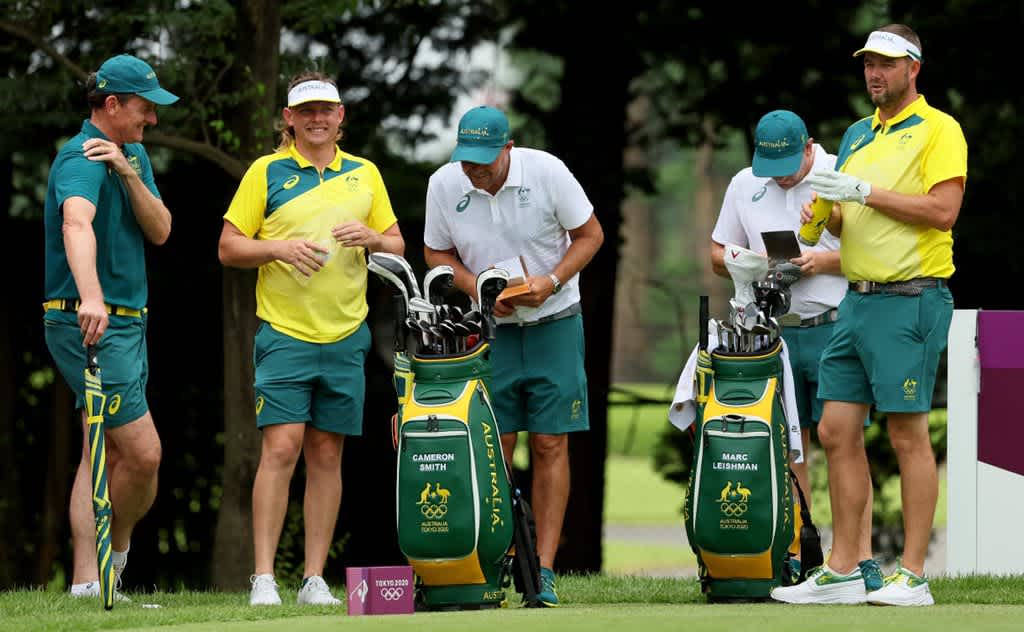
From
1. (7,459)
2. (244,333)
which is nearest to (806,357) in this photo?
(244,333)

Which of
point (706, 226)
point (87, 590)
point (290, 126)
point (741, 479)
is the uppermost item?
point (706, 226)

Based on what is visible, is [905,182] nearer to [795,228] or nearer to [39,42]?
[795,228]

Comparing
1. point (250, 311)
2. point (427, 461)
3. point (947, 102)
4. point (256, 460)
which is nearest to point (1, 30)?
point (250, 311)

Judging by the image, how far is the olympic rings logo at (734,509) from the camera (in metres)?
7.34

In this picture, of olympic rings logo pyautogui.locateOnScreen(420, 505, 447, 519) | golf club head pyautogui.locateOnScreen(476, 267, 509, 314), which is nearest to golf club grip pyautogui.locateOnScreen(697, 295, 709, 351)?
golf club head pyautogui.locateOnScreen(476, 267, 509, 314)

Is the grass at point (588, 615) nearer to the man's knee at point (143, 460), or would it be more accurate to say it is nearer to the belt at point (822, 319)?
the man's knee at point (143, 460)

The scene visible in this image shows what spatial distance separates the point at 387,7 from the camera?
41.0ft

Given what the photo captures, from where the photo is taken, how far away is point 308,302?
7.88m

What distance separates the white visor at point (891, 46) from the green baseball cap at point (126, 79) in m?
2.79

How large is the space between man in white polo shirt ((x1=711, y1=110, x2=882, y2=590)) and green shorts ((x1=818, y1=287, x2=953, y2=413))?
2.47ft

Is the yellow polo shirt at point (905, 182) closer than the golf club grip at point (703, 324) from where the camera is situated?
Yes

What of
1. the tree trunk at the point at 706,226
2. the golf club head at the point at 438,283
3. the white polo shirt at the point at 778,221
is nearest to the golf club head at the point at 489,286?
the golf club head at the point at 438,283

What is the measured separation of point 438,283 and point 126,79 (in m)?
1.50

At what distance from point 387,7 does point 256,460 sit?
3.20 meters
